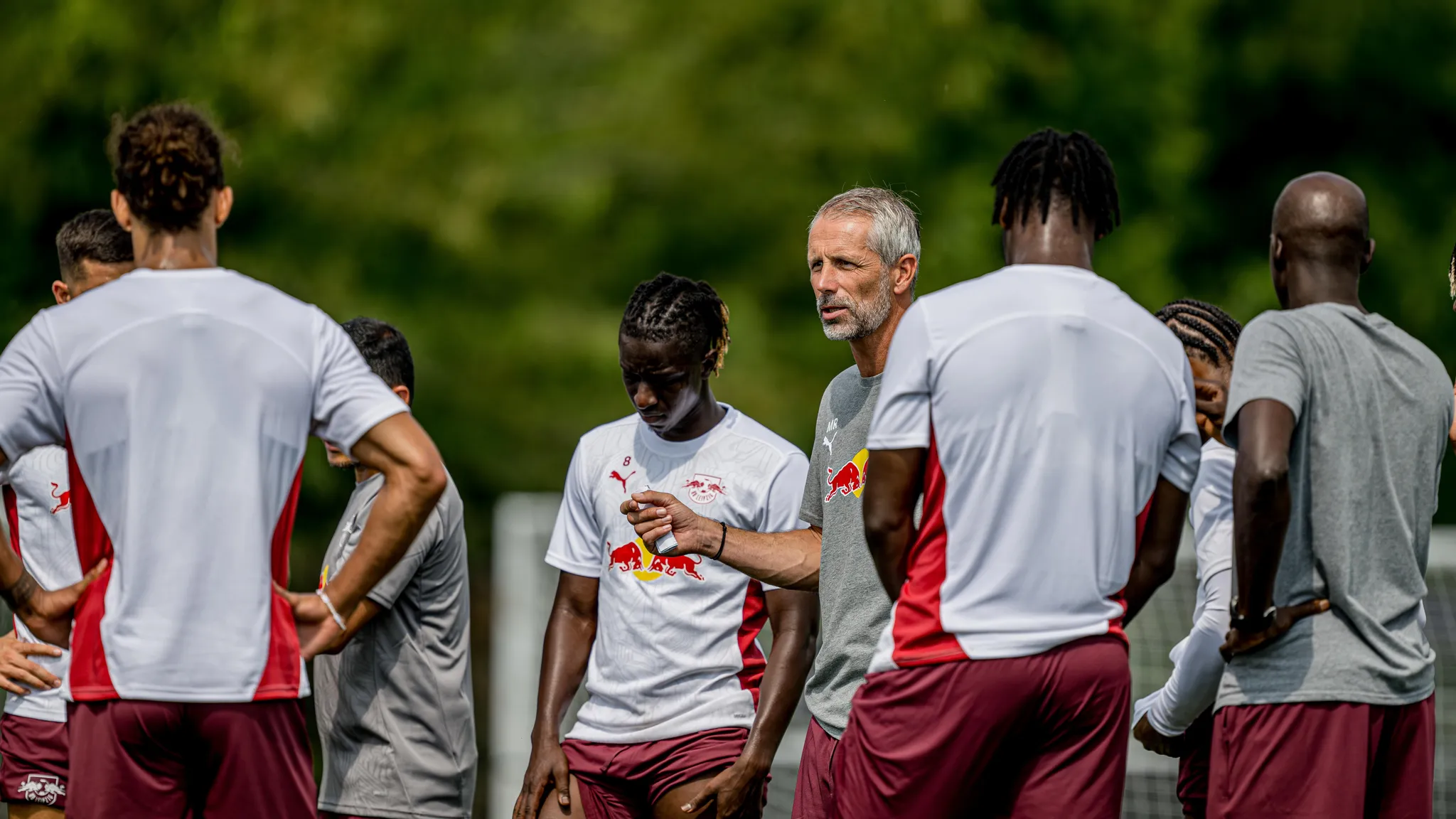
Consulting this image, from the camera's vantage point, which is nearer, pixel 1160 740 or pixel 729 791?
pixel 1160 740

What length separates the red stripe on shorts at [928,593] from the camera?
151 inches

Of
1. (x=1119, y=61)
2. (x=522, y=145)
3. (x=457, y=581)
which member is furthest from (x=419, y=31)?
(x=457, y=581)

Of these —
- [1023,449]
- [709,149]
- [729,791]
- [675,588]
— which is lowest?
[729,791]

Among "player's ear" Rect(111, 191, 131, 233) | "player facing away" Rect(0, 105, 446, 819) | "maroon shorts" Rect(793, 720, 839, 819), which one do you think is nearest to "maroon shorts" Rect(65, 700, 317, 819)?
"player facing away" Rect(0, 105, 446, 819)

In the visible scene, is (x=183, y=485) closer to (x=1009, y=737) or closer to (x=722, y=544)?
(x=722, y=544)

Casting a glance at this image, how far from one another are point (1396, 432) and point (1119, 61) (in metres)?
15.3

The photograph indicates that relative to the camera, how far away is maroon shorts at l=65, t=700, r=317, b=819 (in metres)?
3.78

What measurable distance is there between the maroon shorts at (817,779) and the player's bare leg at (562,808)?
2.28 feet

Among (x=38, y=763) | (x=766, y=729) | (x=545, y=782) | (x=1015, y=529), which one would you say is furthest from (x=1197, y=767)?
(x=38, y=763)

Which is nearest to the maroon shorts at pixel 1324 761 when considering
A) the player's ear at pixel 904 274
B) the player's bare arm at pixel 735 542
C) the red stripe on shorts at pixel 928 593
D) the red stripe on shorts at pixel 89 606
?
the red stripe on shorts at pixel 928 593

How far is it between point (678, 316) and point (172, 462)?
1.95m

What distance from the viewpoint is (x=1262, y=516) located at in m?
3.88

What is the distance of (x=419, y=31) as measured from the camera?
60.6 feet

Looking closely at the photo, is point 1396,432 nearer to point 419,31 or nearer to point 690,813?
point 690,813
